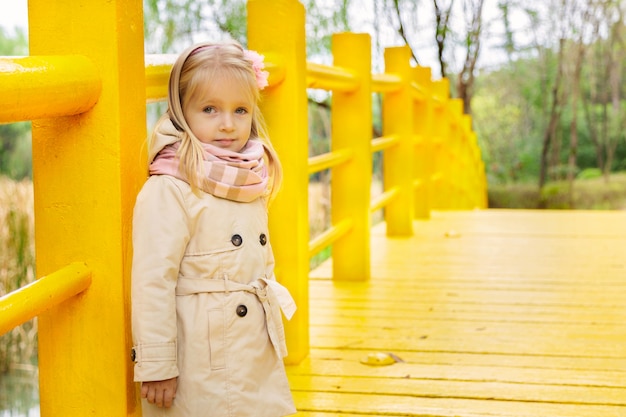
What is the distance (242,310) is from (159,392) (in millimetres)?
205

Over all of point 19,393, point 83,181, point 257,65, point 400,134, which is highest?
point 400,134

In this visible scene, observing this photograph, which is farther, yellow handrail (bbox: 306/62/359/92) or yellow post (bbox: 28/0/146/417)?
yellow handrail (bbox: 306/62/359/92)

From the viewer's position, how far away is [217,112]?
1677 millimetres

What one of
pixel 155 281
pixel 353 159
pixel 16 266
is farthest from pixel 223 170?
pixel 16 266

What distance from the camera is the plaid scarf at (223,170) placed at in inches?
63.6

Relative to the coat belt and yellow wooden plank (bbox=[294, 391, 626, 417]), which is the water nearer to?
yellow wooden plank (bbox=[294, 391, 626, 417])

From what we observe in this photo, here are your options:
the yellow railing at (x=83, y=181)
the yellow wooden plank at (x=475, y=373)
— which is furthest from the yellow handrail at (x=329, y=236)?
the yellow railing at (x=83, y=181)

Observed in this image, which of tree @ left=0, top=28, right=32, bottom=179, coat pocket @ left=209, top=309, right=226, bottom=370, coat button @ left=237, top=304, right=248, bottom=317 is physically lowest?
coat pocket @ left=209, top=309, right=226, bottom=370

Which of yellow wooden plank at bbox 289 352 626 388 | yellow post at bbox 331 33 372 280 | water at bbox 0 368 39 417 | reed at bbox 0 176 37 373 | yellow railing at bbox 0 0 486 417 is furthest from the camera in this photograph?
reed at bbox 0 176 37 373

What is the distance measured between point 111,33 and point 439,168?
5888mm

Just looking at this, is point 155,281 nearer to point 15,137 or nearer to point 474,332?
point 474,332

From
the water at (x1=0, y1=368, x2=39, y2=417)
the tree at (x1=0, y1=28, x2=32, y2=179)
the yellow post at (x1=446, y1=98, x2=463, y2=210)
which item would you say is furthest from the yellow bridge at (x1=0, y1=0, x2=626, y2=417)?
the tree at (x1=0, y1=28, x2=32, y2=179)

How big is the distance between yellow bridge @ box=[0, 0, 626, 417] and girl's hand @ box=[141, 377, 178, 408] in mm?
39

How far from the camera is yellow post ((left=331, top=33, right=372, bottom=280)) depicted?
3.74 m
